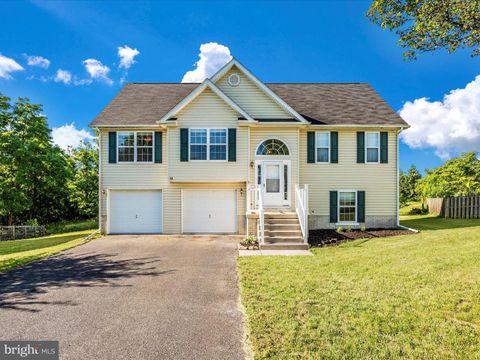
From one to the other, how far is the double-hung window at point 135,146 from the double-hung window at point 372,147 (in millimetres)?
11270

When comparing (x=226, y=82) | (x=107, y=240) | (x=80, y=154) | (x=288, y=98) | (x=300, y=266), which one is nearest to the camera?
(x=300, y=266)

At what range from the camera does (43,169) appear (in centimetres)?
2273

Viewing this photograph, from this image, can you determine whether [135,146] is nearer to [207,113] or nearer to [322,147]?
[207,113]

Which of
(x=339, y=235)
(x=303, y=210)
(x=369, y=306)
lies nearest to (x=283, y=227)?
(x=303, y=210)

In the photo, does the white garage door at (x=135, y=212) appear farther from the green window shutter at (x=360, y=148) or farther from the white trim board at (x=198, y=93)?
the green window shutter at (x=360, y=148)

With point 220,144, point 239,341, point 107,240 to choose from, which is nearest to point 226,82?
point 220,144

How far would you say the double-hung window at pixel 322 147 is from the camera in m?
15.1

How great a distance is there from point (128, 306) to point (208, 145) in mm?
9663

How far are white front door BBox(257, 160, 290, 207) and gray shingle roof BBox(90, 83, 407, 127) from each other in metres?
3.06

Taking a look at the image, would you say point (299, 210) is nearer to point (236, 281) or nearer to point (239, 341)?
point (236, 281)

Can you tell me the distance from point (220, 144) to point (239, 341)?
1086 centimetres

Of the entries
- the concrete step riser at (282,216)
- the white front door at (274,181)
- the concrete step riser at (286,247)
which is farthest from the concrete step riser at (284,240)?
the white front door at (274,181)

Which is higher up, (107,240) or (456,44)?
(456,44)

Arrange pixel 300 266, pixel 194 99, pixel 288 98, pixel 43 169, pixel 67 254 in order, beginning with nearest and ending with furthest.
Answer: pixel 300 266 → pixel 67 254 → pixel 194 99 → pixel 288 98 → pixel 43 169
